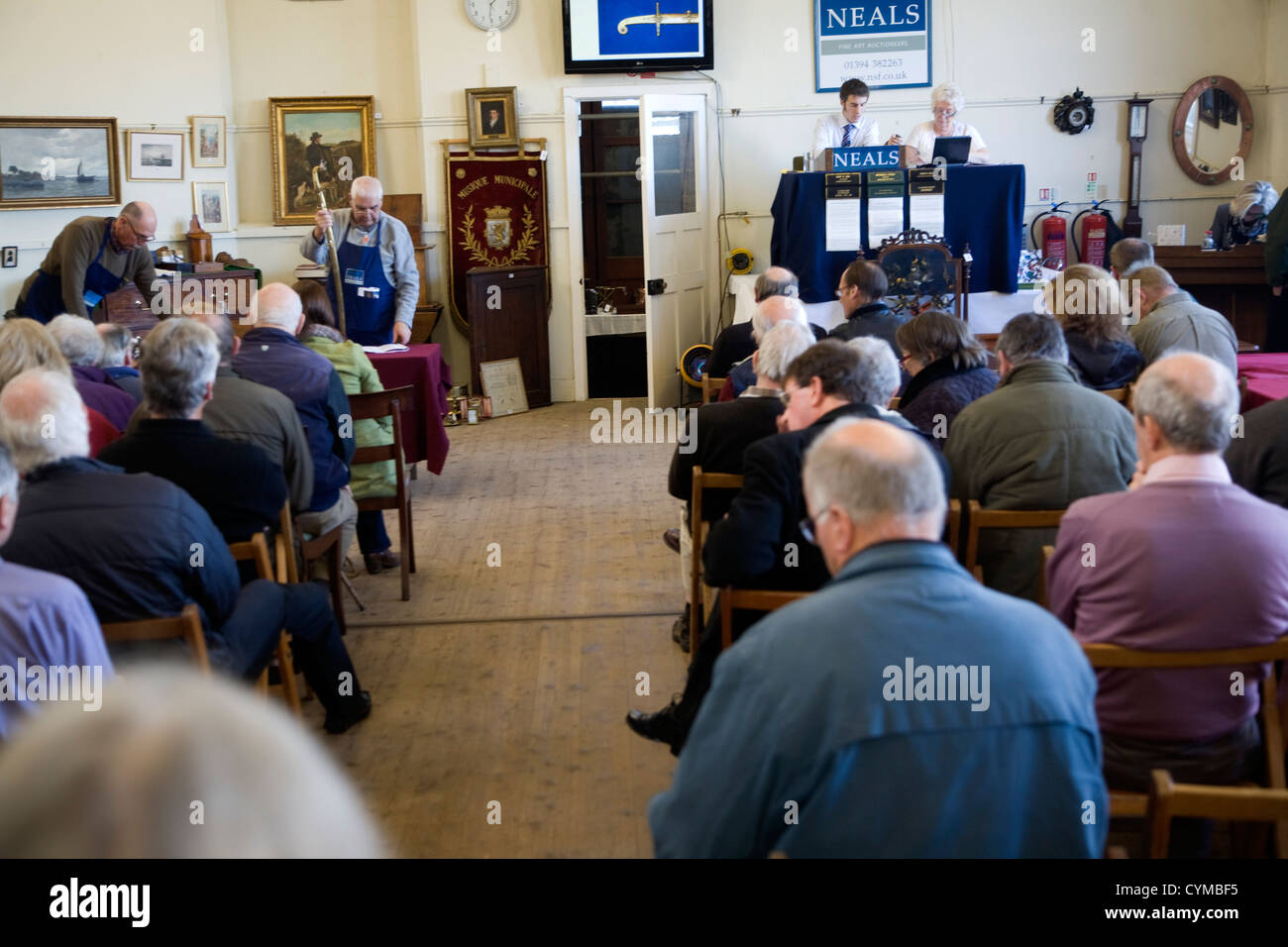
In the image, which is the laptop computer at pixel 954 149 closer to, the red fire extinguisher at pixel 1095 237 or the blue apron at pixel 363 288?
the red fire extinguisher at pixel 1095 237

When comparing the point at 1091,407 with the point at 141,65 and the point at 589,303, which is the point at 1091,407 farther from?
the point at 141,65

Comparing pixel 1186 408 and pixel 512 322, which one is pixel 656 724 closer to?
pixel 1186 408

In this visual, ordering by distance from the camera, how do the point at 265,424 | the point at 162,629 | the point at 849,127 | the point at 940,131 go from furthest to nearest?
the point at 849,127 < the point at 940,131 < the point at 265,424 < the point at 162,629

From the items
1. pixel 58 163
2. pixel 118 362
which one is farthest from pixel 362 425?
pixel 58 163

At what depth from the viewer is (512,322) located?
32.0 ft

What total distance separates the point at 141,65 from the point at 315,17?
4.53 ft

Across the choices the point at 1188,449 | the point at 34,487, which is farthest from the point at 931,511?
the point at 34,487

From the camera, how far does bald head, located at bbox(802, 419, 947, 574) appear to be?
73.0 inches

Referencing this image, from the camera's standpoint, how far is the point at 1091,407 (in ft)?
11.5

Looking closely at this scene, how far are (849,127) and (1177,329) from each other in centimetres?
409

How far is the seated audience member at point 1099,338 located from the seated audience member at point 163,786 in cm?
435
